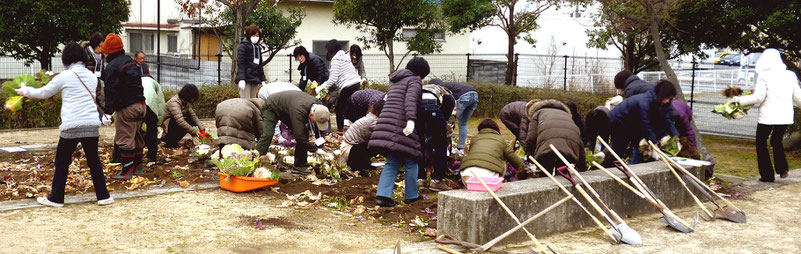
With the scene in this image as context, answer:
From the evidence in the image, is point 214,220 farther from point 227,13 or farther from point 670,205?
point 227,13

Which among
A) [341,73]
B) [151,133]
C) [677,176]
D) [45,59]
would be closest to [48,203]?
[151,133]

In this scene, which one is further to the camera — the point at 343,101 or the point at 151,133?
the point at 343,101

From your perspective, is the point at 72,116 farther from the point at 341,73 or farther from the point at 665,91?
the point at 665,91

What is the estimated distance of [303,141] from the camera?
9078mm

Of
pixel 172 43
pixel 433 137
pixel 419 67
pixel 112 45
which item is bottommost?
pixel 433 137

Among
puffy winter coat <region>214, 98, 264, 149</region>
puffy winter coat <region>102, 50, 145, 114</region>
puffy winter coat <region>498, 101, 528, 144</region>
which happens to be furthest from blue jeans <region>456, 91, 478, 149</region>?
puffy winter coat <region>102, 50, 145, 114</region>

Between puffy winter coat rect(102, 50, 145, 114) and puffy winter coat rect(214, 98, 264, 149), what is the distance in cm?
Result: 100

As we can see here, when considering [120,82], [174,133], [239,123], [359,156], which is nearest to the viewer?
[120,82]

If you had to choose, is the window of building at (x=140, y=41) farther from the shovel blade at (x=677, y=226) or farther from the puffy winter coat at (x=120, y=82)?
the shovel blade at (x=677, y=226)

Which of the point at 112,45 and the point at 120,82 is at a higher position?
the point at 112,45

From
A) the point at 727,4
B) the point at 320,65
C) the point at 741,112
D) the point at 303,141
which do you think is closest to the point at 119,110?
the point at 303,141

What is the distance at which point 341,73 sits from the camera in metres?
11.8

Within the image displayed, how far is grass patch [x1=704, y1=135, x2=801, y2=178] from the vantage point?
11.7m

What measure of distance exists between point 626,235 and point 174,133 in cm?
642
